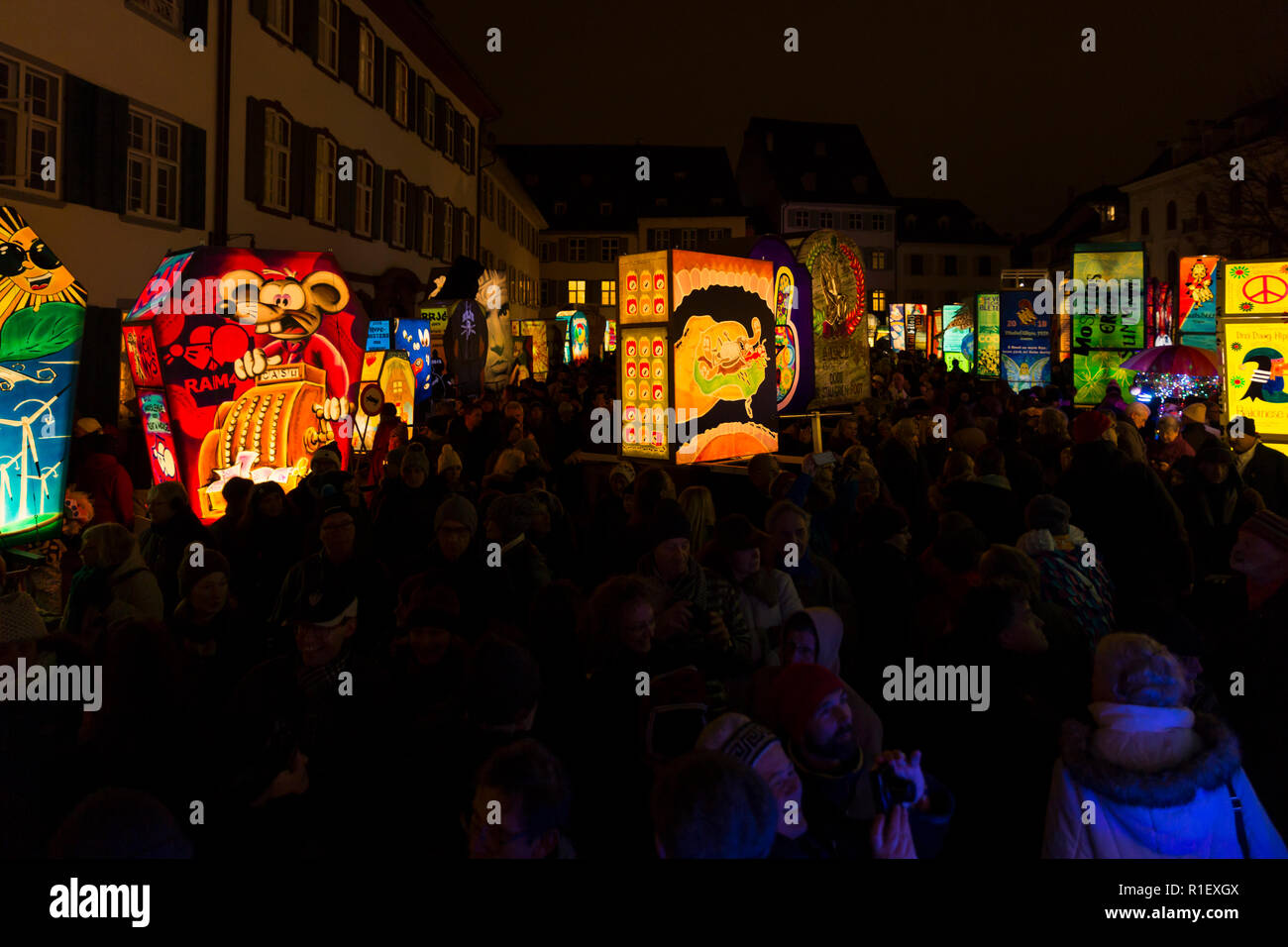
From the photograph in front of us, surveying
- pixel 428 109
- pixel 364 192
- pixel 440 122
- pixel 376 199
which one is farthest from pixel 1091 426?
pixel 440 122

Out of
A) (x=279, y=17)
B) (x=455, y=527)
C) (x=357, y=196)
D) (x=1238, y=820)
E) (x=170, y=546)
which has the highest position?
(x=279, y=17)

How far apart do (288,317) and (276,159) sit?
9895mm

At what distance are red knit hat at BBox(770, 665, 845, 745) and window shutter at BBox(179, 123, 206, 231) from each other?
44.1 feet

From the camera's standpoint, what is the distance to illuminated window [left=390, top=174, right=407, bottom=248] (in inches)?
944

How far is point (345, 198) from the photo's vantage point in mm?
20672

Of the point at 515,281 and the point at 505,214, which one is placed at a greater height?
the point at 505,214

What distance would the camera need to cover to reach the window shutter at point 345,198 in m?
20.3

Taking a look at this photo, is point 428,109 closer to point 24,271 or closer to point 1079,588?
point 24,271

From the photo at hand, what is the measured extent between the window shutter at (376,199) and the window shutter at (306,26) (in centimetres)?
391

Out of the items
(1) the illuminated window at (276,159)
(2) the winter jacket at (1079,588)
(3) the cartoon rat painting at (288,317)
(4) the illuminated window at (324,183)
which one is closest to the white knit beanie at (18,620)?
(2) the winter jacket at (1079,588)

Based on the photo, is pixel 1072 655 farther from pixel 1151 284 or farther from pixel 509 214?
→ pixel 509 214

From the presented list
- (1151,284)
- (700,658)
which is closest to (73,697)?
(700,658)

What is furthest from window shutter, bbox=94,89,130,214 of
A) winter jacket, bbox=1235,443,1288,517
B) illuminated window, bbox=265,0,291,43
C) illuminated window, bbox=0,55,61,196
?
winter jacket, bbox=1235,443,1288,517

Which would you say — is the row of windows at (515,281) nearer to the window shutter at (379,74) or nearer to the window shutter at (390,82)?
the window shutter at (390,82)
